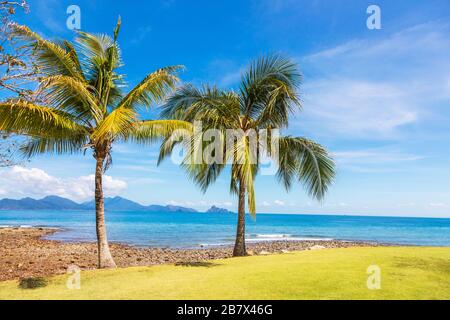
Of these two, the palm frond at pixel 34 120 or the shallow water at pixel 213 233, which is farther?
the shallow water at pixel 213 233

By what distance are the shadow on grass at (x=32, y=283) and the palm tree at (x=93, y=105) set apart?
2.97 metres

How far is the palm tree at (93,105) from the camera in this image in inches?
406

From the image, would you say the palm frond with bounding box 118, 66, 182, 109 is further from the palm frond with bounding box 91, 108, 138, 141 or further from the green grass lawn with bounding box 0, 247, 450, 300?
the green grass lawn with bounding box 0, 247, 450, 300

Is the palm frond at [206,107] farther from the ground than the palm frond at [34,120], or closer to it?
farther from the ground

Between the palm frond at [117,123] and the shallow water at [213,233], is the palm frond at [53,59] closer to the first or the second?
the palm frond at [117,123]

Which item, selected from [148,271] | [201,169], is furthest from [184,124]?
[148,271]

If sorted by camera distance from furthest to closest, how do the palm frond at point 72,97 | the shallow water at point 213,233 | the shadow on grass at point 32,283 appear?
1. the shallow water at point 213,233
2. the palm frond at point 72,97
3. the shadow on grass at point 32,283

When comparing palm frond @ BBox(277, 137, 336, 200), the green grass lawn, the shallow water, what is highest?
palm frond @ BBox(277, 137, 336, 200)

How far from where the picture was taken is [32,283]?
8.77 meters

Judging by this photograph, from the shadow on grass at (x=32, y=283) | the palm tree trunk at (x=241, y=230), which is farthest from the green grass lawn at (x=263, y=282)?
the palm tree trunk at (x=241, y=230)

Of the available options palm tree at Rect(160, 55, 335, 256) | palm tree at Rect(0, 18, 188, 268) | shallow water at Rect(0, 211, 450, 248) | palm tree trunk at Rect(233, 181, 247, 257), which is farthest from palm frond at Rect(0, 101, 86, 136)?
shallow water at Rect(0, 211, 450, 248)

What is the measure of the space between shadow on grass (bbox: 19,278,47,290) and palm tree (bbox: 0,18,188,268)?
297 centimetres

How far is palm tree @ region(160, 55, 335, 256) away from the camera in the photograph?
13555mm
